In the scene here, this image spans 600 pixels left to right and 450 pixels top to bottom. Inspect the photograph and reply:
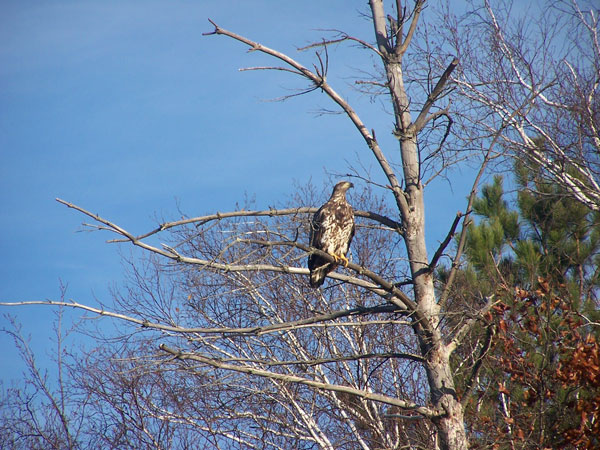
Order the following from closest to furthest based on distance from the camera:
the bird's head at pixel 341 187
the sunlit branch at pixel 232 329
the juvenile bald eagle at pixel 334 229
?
the sunlit branch at pixel 232 329
the juvenile bald eagle at pixel 334 229
the bird's head at pixel 341 187

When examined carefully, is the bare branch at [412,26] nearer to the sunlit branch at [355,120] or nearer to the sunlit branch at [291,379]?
the sunlit branch at [355,120]

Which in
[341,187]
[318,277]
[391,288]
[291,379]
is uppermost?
[341,187]

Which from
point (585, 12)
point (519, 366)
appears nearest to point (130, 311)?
point (519, 366)

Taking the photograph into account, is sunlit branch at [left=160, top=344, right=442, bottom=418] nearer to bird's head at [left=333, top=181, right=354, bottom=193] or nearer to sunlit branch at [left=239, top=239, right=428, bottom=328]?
sunlit branch at [left=239, top=239, right=428, bottom=328]

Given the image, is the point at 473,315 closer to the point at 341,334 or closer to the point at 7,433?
the point at 341,334

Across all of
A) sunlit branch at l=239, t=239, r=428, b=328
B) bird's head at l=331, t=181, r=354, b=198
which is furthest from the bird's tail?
sunlit branch at l=239, t=239, r=428, b=328

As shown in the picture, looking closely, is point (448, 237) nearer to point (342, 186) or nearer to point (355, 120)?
point (355, 120)

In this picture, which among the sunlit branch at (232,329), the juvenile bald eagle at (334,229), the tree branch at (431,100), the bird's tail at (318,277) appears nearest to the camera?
the sunlit branch at (232,329)

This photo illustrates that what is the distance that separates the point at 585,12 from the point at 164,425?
9.25 metres

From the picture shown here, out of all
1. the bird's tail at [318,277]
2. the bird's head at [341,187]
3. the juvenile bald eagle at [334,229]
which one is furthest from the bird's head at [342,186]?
the bird's tail at [318,277]

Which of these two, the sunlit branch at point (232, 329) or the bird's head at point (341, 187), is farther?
the bird's head at point (341, 187)

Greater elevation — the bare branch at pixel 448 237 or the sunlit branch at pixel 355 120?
the sunlit branch at pixel 355 120

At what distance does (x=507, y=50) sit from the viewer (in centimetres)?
1127

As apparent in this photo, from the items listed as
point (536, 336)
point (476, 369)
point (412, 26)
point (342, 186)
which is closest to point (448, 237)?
point (476, 369)
